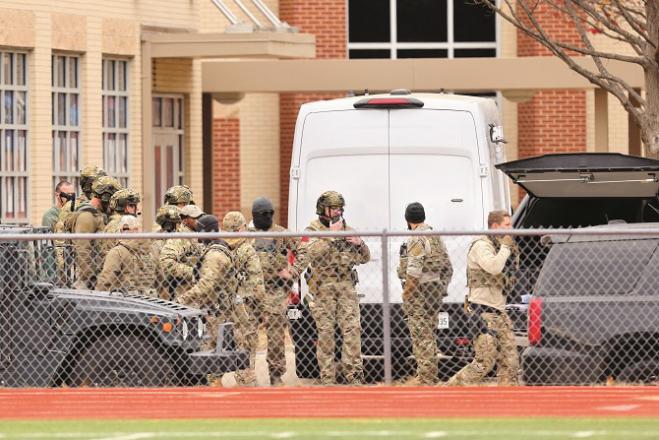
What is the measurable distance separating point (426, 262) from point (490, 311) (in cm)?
75

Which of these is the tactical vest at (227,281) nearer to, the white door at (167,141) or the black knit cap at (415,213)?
the black knit cap at (415,213)

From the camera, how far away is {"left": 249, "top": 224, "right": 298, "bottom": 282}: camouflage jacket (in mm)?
15141

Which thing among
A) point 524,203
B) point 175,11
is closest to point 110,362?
point 524,203

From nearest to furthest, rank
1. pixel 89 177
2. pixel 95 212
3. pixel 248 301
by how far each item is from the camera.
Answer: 1. pixel 248 301
2. pixel 95 212
3. pixel 89 177

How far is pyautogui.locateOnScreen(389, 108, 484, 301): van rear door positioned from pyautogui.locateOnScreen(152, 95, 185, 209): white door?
9858 millimetres

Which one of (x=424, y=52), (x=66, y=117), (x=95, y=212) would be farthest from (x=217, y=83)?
(x=95, y=212)

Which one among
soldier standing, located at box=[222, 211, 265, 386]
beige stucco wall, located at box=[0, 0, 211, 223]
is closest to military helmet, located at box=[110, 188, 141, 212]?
soldier standing, located at box=[222, 211, 265, 386]

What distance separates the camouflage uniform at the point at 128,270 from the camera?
14.2m

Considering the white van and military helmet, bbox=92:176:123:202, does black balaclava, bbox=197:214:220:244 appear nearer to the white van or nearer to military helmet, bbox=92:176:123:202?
military helmet, bbox=92:176:123:202

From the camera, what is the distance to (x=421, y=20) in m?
33.2

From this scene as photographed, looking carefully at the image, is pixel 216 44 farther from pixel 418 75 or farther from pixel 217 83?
pixel 418 75

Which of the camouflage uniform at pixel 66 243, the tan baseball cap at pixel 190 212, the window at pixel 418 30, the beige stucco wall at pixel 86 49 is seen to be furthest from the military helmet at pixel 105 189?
the window at pixel 418 30

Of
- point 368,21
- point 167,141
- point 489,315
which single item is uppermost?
point 368,21

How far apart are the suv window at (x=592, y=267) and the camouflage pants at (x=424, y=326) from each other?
1.81 metres
